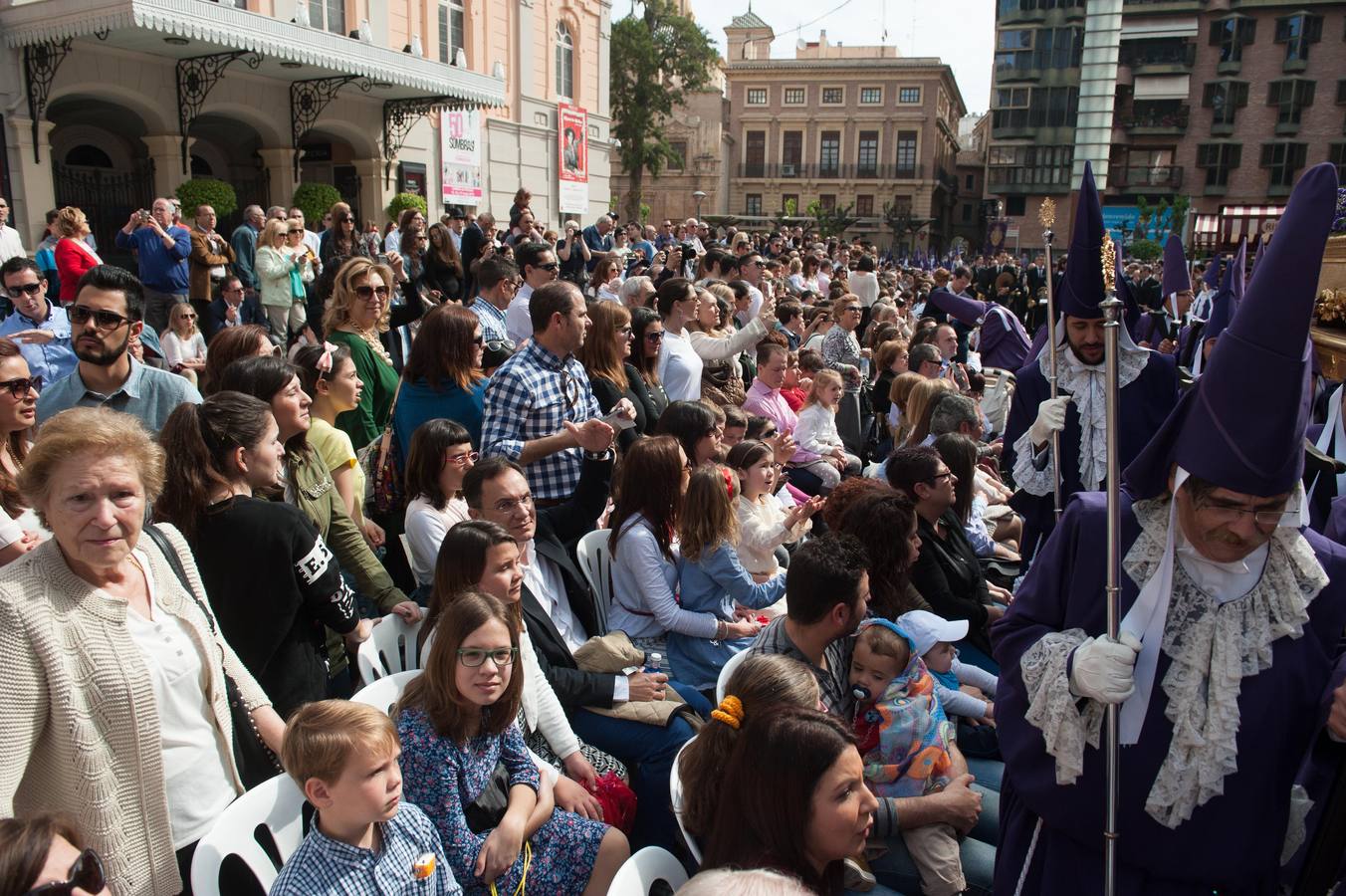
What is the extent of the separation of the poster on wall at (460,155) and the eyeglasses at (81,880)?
19394mm

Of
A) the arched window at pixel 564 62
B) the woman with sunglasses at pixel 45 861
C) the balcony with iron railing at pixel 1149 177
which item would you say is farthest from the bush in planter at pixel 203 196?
the balcony with iron railing at pixel 1149 177

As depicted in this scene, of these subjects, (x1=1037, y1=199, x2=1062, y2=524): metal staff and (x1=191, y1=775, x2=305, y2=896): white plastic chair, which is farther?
(x1=1037, y1=199, x2=1062, y2=524): metal staff

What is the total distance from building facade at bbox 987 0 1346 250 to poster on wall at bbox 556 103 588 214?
105 feet

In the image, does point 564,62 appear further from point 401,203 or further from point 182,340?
point 182,340

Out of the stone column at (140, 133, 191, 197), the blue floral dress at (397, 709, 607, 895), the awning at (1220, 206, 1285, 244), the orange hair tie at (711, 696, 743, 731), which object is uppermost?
the awning at (1220, 206, 1285, 244)

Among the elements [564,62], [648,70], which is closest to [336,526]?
[564,62]

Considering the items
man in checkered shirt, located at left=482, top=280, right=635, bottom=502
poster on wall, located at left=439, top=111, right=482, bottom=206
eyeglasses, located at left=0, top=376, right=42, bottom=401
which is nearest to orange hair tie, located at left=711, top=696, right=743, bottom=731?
man in checkered shirt, located at left=482, top=280, right=635, bottom=502

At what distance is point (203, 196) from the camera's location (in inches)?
523

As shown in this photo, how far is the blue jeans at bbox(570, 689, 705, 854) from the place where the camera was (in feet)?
11.0

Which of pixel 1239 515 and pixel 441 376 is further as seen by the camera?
pixel 441 376

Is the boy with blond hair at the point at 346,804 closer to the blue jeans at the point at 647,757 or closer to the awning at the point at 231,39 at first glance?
the blue jeans at the point at 647,757

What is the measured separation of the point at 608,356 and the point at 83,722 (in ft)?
11.3

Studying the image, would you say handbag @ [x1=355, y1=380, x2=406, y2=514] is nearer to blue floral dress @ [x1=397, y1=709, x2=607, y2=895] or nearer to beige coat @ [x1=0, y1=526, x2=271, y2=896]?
blue floral dress @ [x1=397, y1=709, x2=607, y2=895]

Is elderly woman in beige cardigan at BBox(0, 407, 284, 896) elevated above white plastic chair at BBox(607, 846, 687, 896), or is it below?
above
